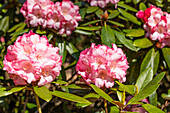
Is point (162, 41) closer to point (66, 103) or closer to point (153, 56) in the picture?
point (153, 56)

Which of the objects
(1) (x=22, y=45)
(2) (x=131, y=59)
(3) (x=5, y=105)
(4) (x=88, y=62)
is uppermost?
(1) (x=22, y=45)

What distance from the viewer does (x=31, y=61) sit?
3.37 feet

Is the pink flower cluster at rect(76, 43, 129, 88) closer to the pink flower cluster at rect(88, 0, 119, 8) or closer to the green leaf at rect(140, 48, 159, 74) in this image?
the green leaf at rect(140, 48, 159, 74)

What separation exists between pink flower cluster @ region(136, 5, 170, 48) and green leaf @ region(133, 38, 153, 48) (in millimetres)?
36

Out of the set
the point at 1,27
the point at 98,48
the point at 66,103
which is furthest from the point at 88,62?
the point at 1,27

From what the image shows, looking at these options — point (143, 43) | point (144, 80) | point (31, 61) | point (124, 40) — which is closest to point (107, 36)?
point (124, 40)

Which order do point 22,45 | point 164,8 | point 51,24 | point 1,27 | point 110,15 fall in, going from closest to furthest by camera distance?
point 22,45 → point 51,24 → point 110,15 → point 164,8 → point 1,27

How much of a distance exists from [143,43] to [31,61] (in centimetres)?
74

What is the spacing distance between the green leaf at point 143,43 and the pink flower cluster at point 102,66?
1.01 feet

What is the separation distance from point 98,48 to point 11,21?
1.19m

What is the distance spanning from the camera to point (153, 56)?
1.49 metres

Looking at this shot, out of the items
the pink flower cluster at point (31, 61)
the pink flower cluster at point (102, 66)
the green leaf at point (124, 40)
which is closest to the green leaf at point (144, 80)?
the pink flower cluster at point (102, 66)

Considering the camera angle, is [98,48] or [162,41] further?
[162,41]

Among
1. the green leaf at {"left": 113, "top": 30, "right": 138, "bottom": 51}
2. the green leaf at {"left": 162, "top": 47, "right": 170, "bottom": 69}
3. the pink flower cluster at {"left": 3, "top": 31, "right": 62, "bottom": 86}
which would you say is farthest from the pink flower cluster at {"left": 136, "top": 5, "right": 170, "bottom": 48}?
the pink flower cluster at {"left": 3, "top": 31, "right": 62, "bottom": 86}
